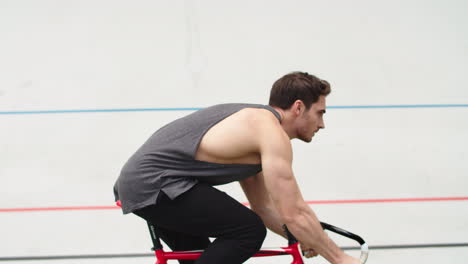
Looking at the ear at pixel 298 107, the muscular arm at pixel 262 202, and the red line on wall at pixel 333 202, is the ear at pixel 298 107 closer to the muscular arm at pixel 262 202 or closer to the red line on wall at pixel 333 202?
the muscular arm at pixel 262 202

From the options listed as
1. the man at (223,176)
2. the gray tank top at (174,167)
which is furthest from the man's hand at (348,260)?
the gray tank top at (174,167)

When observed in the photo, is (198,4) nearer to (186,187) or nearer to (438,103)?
(438,103)

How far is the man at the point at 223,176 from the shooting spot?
1506 millimetres

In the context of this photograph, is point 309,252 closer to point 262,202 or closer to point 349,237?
point 349,237

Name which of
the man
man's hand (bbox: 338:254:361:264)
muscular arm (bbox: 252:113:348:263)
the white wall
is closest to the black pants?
the man

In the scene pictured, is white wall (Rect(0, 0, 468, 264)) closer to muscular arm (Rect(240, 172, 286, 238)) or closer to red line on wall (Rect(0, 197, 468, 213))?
red line on wall (Rect(0, 197, 468, 213))

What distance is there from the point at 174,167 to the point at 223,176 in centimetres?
14

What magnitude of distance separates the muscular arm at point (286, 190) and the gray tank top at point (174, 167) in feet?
0.38

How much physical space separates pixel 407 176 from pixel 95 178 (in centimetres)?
162

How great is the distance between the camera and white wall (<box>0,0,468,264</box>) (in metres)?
2.99

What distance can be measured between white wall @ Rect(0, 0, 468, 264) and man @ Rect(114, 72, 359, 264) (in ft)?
4.40

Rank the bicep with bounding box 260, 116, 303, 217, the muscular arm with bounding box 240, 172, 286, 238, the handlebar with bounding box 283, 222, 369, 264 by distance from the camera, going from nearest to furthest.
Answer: the bicep with bounding box 260, 116, 303, 217, the handlebar with bounding box 283, 222, 369, 264, the muscular arm with bounding box 240, 172, 286, 238

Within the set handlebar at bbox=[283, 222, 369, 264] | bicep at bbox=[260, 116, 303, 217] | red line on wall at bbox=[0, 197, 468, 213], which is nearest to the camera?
bicep at bbox=[260, 116, 303, 217]

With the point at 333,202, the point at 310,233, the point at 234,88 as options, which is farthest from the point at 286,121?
the point at 234,88
